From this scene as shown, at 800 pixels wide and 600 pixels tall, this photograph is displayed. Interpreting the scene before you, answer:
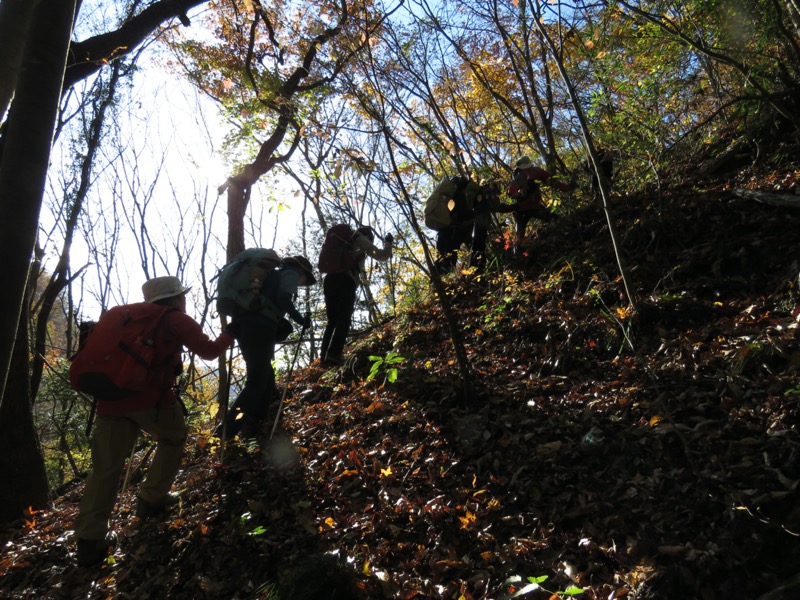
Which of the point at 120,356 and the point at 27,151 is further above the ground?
the point at 27,151

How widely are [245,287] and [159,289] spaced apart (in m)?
0.87

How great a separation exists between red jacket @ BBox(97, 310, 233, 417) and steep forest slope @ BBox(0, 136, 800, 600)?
1.10m

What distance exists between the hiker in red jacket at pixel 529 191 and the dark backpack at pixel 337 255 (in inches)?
104

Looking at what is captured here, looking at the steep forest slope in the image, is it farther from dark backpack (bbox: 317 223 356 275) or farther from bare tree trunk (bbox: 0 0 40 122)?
bare tree trunk (bbox: 0 0 40 122)

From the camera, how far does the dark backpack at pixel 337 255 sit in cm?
664

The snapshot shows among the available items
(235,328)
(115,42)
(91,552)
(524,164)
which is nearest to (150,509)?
(91,552)

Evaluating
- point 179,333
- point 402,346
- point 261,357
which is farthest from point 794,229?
point 179,333

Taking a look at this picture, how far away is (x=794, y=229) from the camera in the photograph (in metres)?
4.70

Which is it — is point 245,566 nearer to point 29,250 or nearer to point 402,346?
point 29,250

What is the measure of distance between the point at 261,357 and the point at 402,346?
2.10 m

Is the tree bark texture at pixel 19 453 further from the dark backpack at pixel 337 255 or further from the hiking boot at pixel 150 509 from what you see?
the dark backpack at pixel 337 255

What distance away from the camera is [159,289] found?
432 centimetres

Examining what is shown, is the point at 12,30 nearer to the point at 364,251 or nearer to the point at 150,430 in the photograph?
the point at 150,430

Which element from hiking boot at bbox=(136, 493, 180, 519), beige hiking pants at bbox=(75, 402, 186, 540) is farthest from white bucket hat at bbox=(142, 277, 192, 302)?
hiking boot at bbox=(136, 493, 180, 519)
